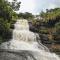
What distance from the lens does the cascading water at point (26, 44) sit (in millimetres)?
19383

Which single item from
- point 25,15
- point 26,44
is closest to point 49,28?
point 26,44

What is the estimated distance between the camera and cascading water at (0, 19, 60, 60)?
19383 mm

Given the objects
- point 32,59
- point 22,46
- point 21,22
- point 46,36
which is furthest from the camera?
point 21,22

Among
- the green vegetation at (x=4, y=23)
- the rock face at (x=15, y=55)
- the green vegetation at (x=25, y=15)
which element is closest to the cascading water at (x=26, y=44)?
the rock face at (x=15, y=55)

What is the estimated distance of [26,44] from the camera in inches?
846

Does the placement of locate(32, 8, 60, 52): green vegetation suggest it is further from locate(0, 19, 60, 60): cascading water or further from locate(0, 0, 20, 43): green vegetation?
locate(0, 0, 20, 43): green vegetation

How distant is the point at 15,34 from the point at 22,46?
1974mm

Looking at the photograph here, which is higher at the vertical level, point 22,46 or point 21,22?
point 21,22

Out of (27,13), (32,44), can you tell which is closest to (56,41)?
(32,44)

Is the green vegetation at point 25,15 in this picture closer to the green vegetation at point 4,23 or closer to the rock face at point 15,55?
the green vegetation at point 4,23

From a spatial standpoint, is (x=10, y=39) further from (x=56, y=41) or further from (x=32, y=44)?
(x=56, y=41)

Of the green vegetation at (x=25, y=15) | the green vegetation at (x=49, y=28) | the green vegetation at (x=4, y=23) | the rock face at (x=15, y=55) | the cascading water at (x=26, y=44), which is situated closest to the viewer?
the rock face at (x=15, y=55)

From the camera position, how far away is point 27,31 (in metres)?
23.5

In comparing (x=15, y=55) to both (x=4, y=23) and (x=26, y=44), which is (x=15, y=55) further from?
(x=4, y=23)
